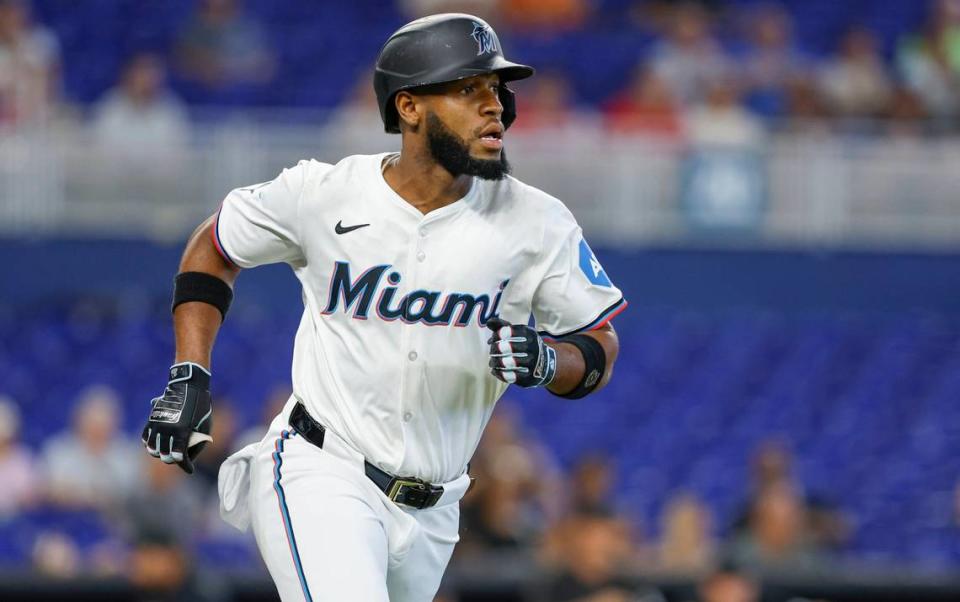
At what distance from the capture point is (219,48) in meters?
13.6

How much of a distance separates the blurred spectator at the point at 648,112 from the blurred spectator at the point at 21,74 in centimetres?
403

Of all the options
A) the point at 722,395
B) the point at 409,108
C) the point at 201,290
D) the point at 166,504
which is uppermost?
the point at 409,108

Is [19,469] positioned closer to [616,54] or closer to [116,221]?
[116,221]

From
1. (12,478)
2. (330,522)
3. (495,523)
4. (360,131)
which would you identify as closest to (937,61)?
(360,131)

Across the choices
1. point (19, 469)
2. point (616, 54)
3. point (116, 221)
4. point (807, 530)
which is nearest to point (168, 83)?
point (116, 221)

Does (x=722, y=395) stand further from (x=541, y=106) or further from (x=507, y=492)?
(x=507, y=492)

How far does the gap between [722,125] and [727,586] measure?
5.51 m

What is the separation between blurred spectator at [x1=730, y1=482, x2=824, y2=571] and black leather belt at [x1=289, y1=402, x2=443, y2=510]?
4158mm

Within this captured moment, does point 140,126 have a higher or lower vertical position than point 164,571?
higher

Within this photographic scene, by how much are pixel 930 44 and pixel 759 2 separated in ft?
5.72

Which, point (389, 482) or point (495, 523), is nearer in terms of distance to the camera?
point (389, 482)

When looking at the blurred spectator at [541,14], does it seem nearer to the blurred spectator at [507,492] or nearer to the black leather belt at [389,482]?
the blurred spectator at [507,492]

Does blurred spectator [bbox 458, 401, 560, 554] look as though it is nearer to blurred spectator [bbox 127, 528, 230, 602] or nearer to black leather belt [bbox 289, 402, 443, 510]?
blurred spectator [bbox 127, 528, 230, 602]

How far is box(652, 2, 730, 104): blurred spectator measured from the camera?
13.0 metres
